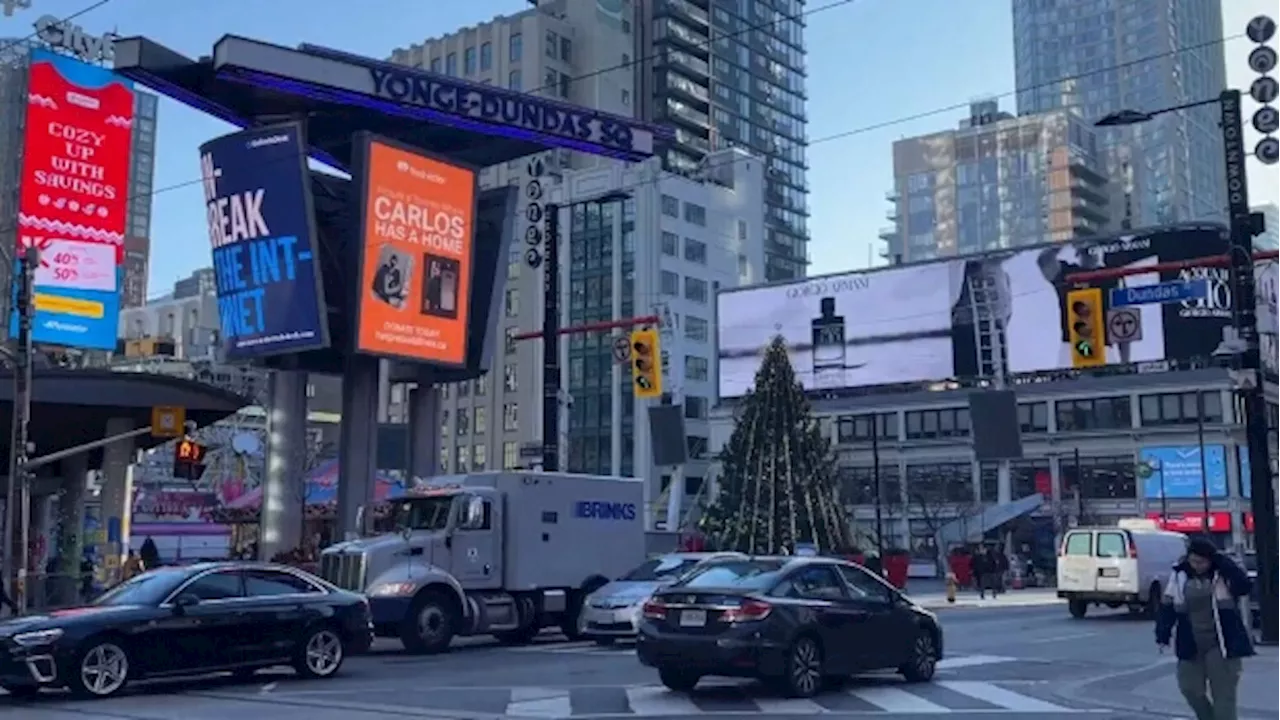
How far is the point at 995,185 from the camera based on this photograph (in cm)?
17062

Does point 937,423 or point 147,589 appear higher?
point 937,423

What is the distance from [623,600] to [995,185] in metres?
154

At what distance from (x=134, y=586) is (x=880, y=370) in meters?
77.9

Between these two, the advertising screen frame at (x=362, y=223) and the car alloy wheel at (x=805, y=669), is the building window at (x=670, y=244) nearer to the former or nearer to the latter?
the advertising screen frame at (x=362, y=223)

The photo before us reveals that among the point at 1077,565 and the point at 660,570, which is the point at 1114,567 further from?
the point at 660,570

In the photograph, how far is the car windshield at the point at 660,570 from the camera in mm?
25672

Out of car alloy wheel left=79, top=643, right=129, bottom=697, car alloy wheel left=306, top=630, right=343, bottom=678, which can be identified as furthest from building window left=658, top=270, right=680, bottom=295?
car alloy wheel left=79, top=643, right=129, bottom=697

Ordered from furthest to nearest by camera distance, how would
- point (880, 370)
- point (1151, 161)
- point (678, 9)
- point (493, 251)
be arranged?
point (1151, 161), point (678, 9), point (880, 370), point (493, 251)

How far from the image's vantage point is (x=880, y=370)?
3632 inches

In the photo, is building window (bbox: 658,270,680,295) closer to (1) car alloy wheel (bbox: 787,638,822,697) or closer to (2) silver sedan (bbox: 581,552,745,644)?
(2) silver sedan (bbox: 581,552,745,644)

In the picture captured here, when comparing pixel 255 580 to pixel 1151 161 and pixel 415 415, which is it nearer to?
pixel 415 415

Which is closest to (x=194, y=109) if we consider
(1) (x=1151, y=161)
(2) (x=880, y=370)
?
(2) (x=880, y=370)

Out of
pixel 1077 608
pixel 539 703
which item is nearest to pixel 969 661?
pixel 539 703

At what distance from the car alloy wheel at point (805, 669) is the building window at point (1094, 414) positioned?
2969 inches
